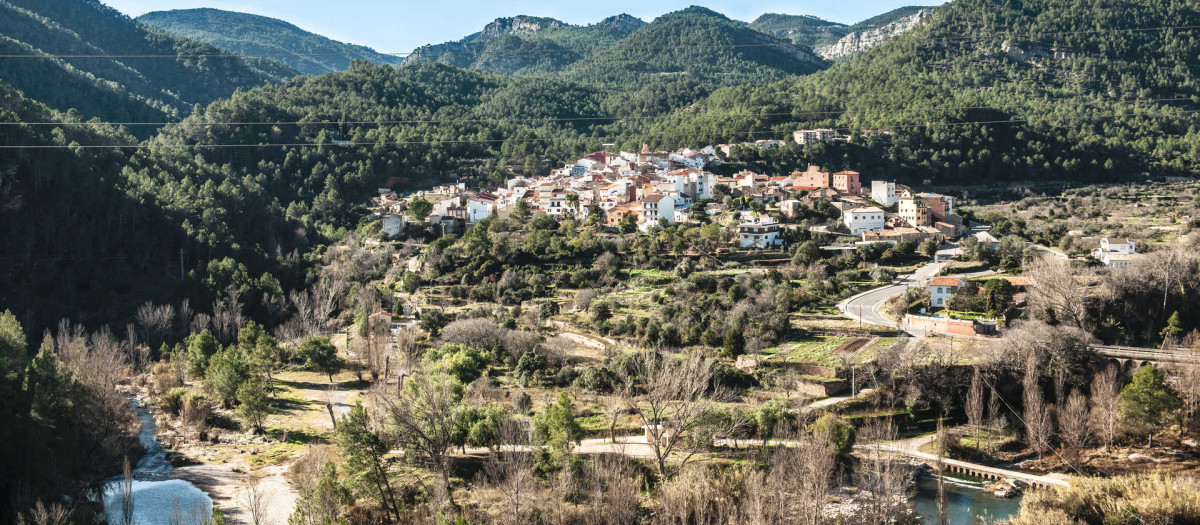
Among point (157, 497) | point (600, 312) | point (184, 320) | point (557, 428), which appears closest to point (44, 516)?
point (157, 497)

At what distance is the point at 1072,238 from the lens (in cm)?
3644

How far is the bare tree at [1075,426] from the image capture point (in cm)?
2148

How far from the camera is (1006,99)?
69438 mm

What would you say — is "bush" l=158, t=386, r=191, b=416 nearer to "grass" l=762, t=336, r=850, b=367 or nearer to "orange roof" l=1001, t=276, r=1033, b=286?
"grass" l=762, t=336, r=850, b=367

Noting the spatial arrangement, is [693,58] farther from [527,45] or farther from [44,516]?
[44,516]

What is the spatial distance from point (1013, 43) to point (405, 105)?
184ft

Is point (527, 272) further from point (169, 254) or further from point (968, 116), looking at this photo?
point (968, 116)

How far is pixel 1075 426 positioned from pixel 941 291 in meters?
8.33

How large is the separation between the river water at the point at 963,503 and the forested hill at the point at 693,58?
87.3 m

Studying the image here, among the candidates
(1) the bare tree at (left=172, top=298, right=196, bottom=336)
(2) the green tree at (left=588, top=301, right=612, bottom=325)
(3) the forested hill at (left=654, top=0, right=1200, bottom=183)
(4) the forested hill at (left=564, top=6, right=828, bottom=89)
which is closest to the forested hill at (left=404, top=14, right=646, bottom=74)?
(4) the forested hill at (left=564, top=6, right=828, bottom=89)

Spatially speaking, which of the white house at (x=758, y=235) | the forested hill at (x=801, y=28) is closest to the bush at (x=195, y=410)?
the white house at (x=758, y=235)

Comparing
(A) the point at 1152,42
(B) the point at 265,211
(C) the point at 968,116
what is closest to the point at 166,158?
(B) the point at 265,211

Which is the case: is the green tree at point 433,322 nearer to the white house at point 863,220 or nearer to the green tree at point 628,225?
the green tree at point 628,225

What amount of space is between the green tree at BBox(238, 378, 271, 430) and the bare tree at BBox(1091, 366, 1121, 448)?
23.2m
